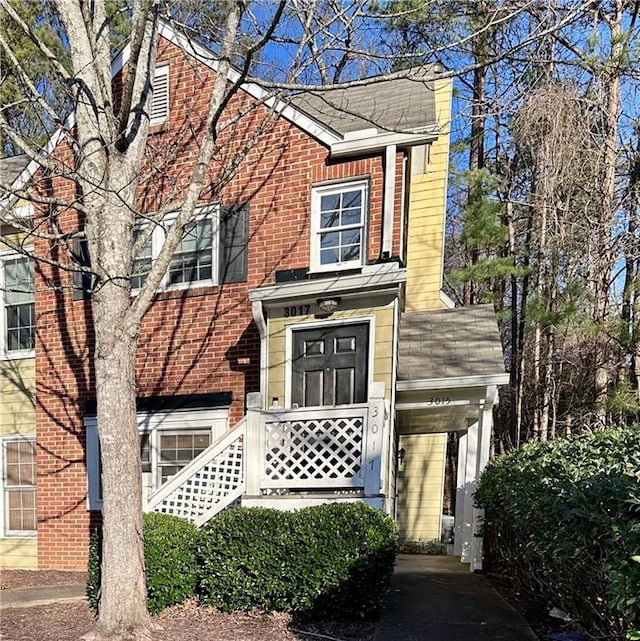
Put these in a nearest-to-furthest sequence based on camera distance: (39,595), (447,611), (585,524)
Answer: (585,524), (447,611), (39,595)

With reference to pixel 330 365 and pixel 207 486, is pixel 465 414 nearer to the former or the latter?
pixel 330 365

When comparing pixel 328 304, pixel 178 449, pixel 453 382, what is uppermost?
pixel 328 304

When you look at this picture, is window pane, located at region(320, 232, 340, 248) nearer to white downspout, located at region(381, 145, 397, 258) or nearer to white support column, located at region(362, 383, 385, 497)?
white downspout, located at region(381, 145, 397, 258)

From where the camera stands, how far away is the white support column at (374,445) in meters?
5.83

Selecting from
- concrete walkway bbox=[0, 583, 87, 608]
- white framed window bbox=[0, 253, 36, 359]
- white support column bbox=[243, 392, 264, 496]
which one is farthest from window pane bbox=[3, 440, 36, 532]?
white support column bbox=[243, 392, 264, 496]

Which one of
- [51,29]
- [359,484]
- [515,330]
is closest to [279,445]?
[359,484]

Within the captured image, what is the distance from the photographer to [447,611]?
5.34 m

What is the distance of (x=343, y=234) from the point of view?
24.9 ft

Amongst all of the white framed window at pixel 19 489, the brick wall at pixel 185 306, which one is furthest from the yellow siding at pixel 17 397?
the brick wall at pixel 185 306

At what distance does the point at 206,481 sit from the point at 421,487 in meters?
5.50

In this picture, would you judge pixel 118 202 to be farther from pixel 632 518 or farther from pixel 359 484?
pixel 632 518

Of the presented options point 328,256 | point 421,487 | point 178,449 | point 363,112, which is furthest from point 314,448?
point 363,112

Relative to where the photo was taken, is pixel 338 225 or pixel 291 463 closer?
pixel 291 463

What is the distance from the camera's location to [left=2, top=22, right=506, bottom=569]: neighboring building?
634cm
